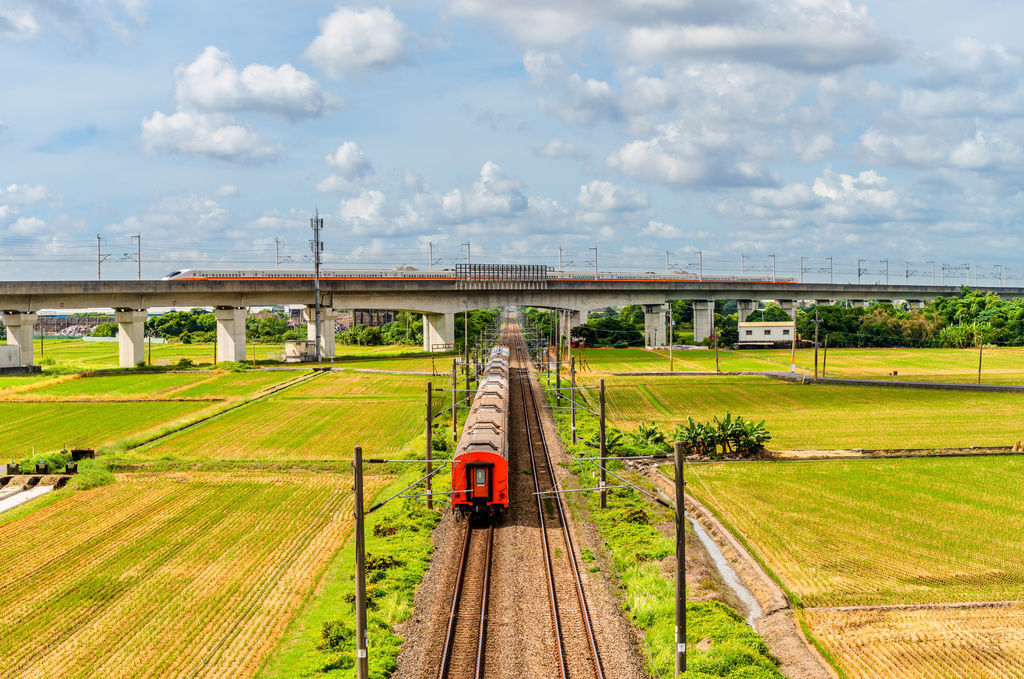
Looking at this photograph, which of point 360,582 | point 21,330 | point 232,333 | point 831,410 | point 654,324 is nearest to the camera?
point 360,582

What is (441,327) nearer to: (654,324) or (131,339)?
(131,339)

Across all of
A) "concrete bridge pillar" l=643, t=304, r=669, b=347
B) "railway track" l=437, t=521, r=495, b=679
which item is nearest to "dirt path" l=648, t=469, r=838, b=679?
"railway track" l=437, t=521, r=495, b=679

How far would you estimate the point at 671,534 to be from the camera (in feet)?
96.1

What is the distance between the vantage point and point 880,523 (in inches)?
1198

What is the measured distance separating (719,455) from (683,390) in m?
27.6

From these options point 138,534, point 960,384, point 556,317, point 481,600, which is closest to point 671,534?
point 481,600

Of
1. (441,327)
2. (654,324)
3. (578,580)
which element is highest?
(441,327)

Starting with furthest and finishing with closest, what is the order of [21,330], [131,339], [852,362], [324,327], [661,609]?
[852,362] < [324,327] < [131,339] < [21,330] < [661,609]

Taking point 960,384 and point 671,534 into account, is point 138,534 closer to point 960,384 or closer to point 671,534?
point 671,534

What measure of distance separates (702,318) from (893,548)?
105041mm

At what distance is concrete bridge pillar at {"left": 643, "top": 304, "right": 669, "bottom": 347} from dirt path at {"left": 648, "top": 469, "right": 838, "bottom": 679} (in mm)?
95809

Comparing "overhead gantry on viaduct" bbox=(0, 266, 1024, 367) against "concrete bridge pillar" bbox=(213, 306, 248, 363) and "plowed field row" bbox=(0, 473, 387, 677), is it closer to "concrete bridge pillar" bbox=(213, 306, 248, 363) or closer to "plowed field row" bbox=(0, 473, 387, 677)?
"concrete bridge pillar" bbox=(213, 306, 248, 363)

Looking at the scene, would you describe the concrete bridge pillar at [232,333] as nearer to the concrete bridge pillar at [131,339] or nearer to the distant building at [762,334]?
the concrete bridge pillar at [131,339]

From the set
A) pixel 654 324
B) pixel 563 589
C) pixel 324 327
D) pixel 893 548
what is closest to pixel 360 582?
pixel 563 589
